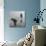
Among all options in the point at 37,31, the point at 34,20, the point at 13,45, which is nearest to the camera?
the point at 37,31

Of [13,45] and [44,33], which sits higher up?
[44,33]

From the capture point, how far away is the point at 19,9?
555cm

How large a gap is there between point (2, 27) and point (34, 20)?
1.31 m

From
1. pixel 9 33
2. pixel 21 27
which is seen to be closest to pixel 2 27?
pixel 9 33

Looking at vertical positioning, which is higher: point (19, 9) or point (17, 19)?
point (19, 9)

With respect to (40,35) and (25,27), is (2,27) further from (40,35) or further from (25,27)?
(40,35)

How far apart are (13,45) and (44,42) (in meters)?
1.41

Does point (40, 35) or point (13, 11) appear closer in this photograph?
point (40, 35)

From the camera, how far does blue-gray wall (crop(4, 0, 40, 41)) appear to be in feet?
18.1

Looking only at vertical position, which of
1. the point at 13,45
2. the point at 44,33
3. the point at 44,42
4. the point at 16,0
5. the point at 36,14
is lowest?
the point at 13,45

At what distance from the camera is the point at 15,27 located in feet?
18.4

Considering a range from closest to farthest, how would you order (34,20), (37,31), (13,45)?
1. (37,31)
2. (13,45)
3. (34,20)

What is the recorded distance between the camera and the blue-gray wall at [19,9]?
5520 millimetres

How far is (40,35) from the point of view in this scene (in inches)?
106
